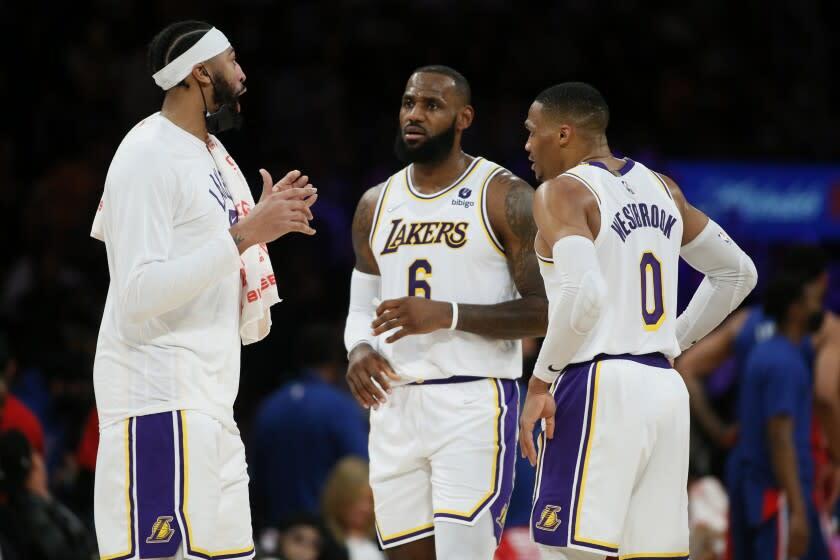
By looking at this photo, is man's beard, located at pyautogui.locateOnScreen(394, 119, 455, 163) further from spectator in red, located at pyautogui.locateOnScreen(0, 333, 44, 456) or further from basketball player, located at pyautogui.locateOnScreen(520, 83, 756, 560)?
spectator in red, located at pyautogui.locateOnScreen(0, 333, 44, 456)

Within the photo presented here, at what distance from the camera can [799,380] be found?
857 cm

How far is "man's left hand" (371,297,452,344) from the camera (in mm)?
6070

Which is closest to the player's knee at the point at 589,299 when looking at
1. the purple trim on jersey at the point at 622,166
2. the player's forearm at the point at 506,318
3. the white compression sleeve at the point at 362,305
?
the purple trim on jersey at the point at 622,166

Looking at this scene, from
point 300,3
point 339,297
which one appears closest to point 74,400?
point 339,297

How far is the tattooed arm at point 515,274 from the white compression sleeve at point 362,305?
601mm

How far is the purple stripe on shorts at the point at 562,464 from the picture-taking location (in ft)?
17.8

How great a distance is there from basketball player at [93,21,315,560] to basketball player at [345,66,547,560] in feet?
3.27

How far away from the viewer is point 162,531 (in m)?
5.04

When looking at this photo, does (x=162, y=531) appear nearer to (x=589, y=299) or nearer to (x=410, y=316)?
(x=410, y=316)

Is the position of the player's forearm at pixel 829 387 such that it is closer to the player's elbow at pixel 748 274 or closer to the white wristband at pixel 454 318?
the player's elbow at pixel 748 274

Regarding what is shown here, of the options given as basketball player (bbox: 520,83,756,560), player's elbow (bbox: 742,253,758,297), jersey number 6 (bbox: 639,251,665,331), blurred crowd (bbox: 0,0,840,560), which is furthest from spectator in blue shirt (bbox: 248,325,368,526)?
jersey number 6 (bbox: 639,251,665,331)

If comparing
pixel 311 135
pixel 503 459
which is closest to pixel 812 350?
pixel 503 459

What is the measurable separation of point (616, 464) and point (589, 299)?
2.23 feet

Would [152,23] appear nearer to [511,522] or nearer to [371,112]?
[371,112]
